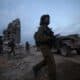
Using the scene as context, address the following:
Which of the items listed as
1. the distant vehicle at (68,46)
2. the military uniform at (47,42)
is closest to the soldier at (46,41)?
the military uniform at (47,42)

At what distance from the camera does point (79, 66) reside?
496 cm

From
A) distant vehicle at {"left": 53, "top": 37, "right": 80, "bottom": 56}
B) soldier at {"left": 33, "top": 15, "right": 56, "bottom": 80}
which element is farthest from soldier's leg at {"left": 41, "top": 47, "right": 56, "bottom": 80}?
distant vehicle at {"left": 53, "top": 37, "right": 80, "bottom": 56}

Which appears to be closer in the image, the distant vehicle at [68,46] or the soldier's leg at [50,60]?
the soldier's leg at [50,60]

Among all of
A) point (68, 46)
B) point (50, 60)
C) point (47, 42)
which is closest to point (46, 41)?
point (47, 42)

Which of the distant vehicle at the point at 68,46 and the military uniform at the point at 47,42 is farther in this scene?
the distant vehicle at the point at 68,46

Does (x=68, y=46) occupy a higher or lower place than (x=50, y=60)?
higher

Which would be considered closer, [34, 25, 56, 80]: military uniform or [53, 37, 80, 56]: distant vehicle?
[34, 25, 56, 80]: military uniform

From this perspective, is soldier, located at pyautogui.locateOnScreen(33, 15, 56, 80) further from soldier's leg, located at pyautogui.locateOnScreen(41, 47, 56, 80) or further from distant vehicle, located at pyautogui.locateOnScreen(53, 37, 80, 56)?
distant vehicle, located at pyautogui.locateOnScreen(53, 37, 80, 56)

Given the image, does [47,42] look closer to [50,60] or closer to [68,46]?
[50,60]

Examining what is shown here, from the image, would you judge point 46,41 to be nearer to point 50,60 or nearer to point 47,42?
point 47,42

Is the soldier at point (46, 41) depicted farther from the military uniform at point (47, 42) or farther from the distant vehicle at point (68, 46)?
the distant vehicle at point (68, 46)

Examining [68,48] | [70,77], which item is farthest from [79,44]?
[70,77]

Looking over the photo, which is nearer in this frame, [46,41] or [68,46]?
[46,41]

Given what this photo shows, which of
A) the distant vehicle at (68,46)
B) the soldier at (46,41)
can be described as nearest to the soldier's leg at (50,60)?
the soldier at (46,41)
